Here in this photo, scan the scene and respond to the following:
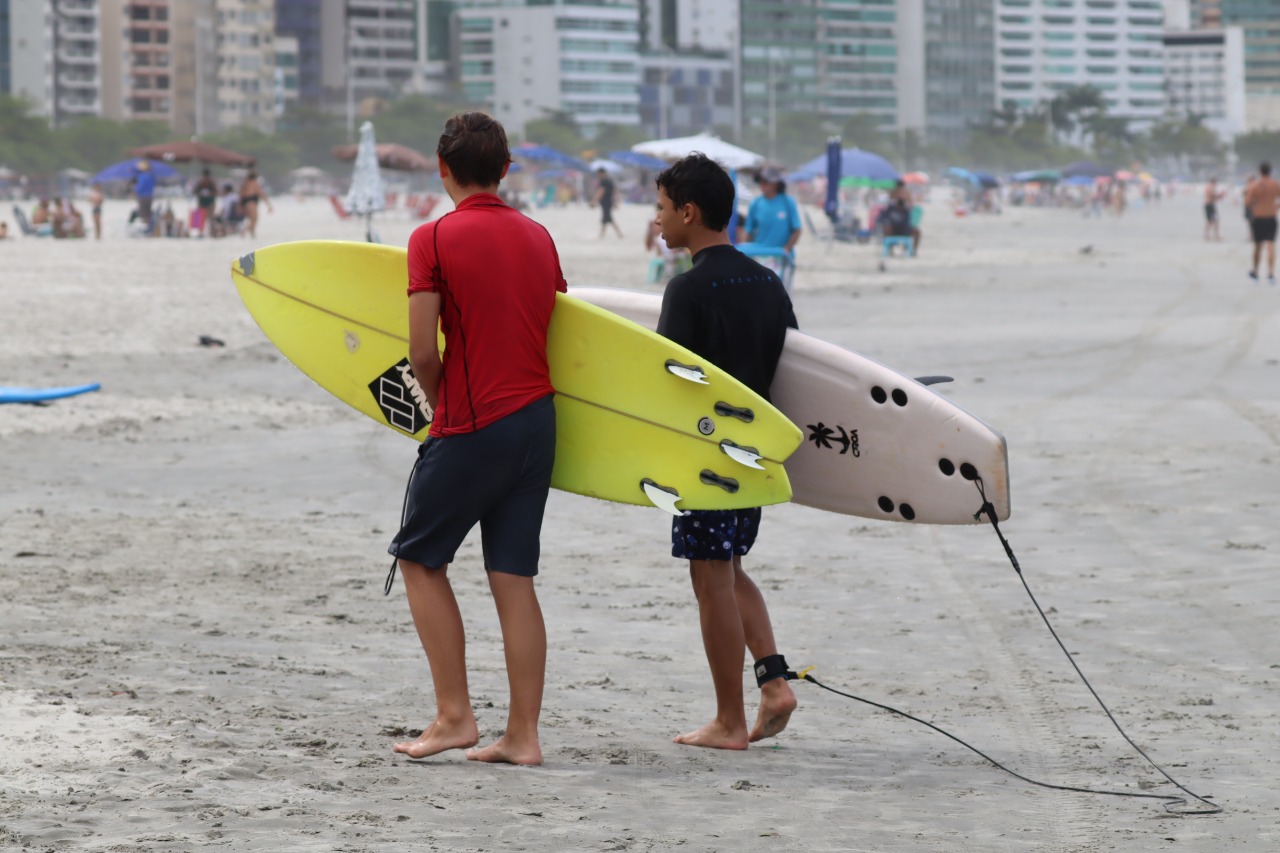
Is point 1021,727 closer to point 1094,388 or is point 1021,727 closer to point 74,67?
point 1094,388

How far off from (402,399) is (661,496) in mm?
876

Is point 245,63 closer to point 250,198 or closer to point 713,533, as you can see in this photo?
point 250,198

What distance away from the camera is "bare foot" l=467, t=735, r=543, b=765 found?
420 cm

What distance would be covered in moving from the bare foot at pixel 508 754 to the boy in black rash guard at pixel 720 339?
1.57 feet

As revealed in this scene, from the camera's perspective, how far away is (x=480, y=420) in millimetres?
4051

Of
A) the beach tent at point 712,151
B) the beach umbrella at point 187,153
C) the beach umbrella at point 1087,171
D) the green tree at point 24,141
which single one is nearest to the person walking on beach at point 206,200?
the beach umbrella at point 187,153

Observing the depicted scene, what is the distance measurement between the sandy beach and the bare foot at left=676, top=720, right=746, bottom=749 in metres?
0.04

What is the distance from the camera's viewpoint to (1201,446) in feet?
32.6

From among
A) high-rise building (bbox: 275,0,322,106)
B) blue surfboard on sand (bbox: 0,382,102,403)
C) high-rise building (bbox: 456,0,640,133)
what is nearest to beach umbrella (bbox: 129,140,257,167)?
blue surfboard on sand (bbox: 0,382,102,403)

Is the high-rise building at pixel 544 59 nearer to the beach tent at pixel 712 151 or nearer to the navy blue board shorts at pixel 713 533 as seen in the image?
the beach tent at pixel 712 151

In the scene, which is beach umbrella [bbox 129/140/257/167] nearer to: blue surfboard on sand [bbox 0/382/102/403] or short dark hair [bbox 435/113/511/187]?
blue surfboard on sand [bbox 0/382/102/403]

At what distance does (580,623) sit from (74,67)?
141 metres

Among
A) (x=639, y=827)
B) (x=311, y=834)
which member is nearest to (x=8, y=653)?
(x=311, y=834)

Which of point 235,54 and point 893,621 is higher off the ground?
point 235,54
